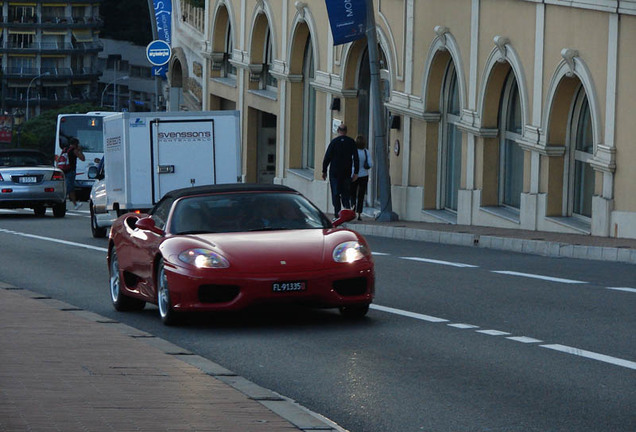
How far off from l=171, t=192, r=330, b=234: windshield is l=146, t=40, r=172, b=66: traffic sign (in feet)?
121

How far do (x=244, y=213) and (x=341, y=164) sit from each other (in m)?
15.2

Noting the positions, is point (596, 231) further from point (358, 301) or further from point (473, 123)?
point (358, 301)

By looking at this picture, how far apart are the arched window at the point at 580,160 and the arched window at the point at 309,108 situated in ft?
53.0

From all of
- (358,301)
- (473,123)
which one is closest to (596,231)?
(473,123)

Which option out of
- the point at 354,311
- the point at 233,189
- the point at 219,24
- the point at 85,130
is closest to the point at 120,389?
the point at 354,311

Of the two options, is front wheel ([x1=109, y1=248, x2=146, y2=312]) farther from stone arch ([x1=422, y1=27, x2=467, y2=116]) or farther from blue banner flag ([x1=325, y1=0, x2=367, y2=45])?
stone arch ([x1=422, y1=27, x2=467, y2=116])

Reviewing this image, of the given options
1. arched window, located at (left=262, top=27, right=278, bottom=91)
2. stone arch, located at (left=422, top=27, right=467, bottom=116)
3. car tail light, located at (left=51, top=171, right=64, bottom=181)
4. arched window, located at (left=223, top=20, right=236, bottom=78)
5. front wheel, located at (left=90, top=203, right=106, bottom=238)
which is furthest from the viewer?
arched window, located at (left=223, top=20, right=236, bottom=78)

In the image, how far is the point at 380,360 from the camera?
10562mm

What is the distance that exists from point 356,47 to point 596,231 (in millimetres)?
13891

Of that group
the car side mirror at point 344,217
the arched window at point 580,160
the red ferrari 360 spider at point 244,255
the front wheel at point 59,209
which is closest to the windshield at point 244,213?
the red ferrari 360 spider at point 244,255

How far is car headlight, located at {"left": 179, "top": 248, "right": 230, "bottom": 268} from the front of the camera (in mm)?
12270

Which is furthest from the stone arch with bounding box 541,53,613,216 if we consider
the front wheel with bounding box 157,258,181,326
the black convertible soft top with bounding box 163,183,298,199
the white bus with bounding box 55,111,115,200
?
the white bus with bounding box 55,111,115,200

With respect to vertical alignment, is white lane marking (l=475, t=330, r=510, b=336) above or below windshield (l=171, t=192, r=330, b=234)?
below

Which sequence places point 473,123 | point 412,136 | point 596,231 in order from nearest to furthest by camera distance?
point 596,231
point 473,123
point 412,136
